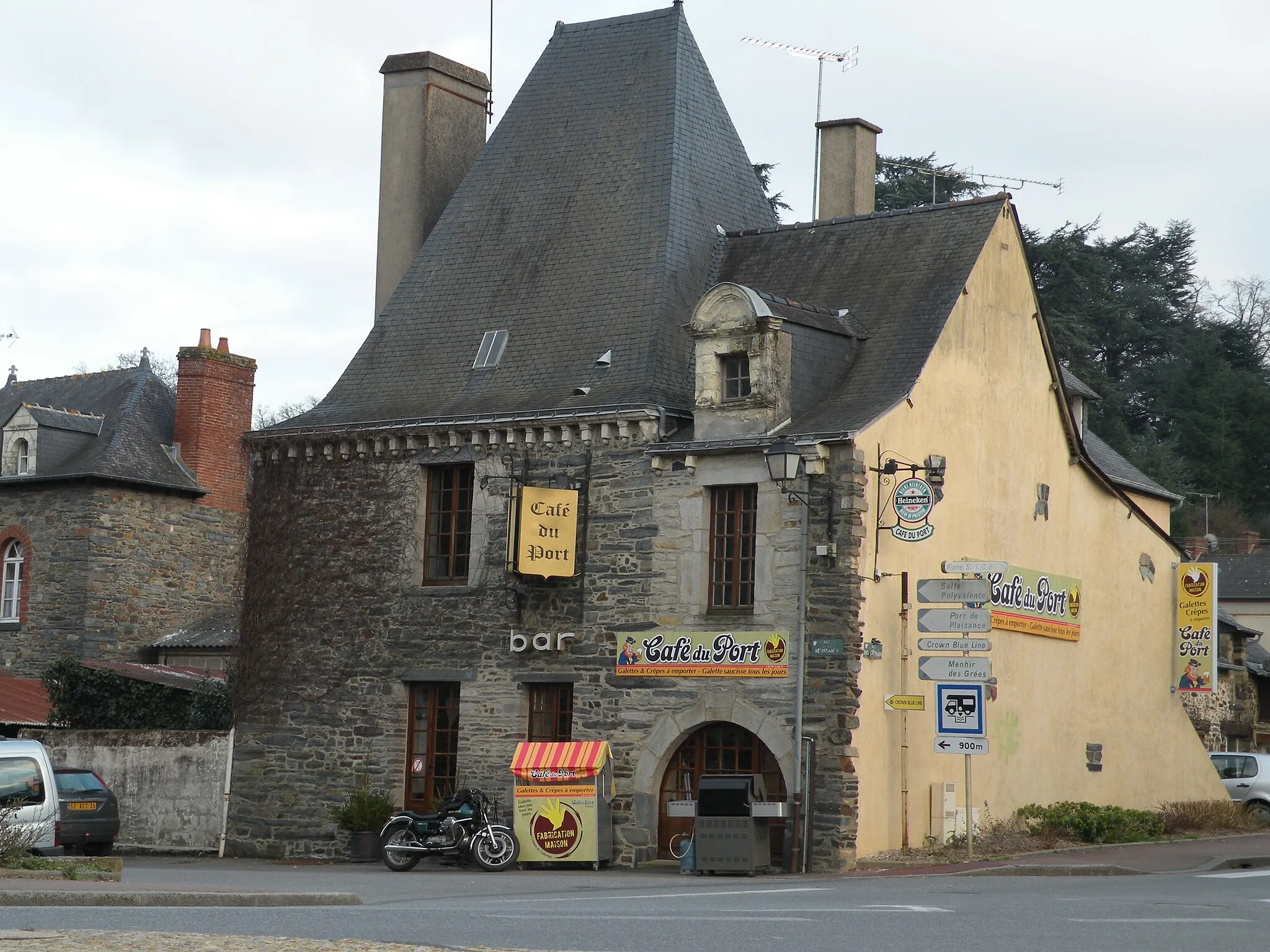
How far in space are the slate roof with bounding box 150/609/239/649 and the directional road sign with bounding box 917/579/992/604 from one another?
48.5 feet

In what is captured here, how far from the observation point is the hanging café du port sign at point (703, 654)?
2119 cm

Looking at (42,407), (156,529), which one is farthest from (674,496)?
(42,407)

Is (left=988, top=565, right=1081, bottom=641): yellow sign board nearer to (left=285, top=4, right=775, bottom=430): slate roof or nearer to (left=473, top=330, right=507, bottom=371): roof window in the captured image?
(left=285, top=4, right=775, bottom=430): slate roof

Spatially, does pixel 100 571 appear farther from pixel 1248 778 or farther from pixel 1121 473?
pixel 1248 778

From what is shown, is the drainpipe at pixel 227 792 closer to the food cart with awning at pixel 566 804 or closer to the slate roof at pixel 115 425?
the food cart with awning at pixel 566 804

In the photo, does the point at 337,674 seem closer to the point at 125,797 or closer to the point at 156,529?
the point at 125,797

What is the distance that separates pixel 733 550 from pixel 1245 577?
33.9 meters

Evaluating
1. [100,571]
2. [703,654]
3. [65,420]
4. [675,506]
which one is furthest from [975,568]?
[65,420]

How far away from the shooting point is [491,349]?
25156mm

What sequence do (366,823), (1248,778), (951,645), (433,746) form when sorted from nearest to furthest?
(951,645)
(366,823)
(433,746)
(1248,778)

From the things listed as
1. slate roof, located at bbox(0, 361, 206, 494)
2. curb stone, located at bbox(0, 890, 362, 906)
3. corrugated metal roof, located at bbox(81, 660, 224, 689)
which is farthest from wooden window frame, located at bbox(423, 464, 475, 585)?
slate roof, located at bbox(0, 361, 206, 494)

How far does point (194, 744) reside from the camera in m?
25.8

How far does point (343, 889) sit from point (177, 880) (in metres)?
2.22

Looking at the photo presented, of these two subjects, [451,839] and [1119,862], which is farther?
[451,839]
